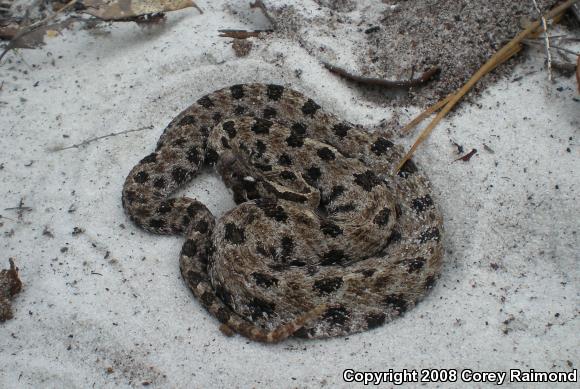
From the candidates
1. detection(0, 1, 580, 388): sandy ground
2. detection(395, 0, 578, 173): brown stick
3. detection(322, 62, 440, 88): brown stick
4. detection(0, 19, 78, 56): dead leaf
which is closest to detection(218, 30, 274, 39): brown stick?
detection(0, 1, 580, 388): sandy ground

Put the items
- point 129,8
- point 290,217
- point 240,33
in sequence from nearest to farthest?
1. point 290,217
2. point 129,8
3. point 240,33

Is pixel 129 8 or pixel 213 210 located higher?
pixel 129 8

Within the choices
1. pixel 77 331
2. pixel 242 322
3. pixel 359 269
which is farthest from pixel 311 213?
pixel 77 331

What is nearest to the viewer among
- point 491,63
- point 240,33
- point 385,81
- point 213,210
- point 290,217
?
point 290,217

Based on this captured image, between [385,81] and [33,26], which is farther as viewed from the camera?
[33,26]

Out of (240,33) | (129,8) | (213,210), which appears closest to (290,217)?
(213,210)

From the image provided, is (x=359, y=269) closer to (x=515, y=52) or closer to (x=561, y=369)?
(x=561, y=369)

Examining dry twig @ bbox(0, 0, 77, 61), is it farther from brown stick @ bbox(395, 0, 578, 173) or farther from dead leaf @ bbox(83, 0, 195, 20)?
brown stick @ bbox(395, 0, 578, 173)

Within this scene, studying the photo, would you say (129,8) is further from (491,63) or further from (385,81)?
(491,63)
